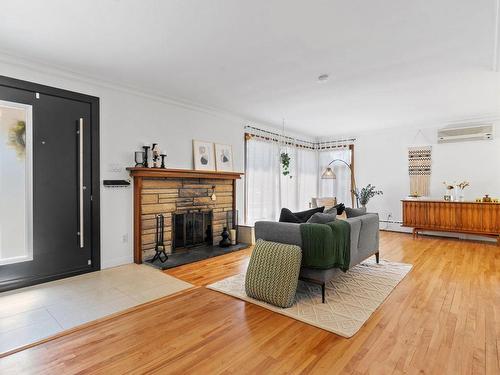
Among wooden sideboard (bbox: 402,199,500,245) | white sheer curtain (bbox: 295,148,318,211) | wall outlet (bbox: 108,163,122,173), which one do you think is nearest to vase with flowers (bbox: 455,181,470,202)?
wooden sideboard (bbox: 402,199,500,245)

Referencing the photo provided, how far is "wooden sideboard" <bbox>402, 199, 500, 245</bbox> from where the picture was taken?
529cm

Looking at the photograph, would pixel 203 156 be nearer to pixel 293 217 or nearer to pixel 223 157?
pixel 223 157

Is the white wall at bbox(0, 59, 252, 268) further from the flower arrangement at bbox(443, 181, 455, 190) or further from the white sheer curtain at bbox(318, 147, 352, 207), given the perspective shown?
the flower arrangement at bbox(443, 181, 455, 190)

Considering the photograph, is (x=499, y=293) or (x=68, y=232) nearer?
(x=499, y=293)

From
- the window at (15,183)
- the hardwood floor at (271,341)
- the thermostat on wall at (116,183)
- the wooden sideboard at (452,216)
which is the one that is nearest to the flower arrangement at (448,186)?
the wooden sideboard at (452,216)

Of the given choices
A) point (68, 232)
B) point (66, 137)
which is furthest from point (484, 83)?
point (68, 232)

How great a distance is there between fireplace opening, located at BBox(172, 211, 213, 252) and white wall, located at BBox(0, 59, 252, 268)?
2.33ft

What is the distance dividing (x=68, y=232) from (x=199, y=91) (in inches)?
103

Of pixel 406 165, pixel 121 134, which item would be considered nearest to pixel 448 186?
pixel 406 165

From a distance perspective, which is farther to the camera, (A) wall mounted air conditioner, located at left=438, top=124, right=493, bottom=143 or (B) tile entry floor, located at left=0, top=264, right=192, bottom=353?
(A) wall mounted air conditioner, located at left=438, top=124, right=493, bottom=143

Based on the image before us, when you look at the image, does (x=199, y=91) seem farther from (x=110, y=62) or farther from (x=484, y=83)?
(x=484, y=83)

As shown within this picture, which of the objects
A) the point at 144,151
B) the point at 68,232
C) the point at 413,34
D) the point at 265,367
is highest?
the point at 413,34

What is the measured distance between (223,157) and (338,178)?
3758mm

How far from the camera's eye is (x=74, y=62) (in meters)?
3.22
